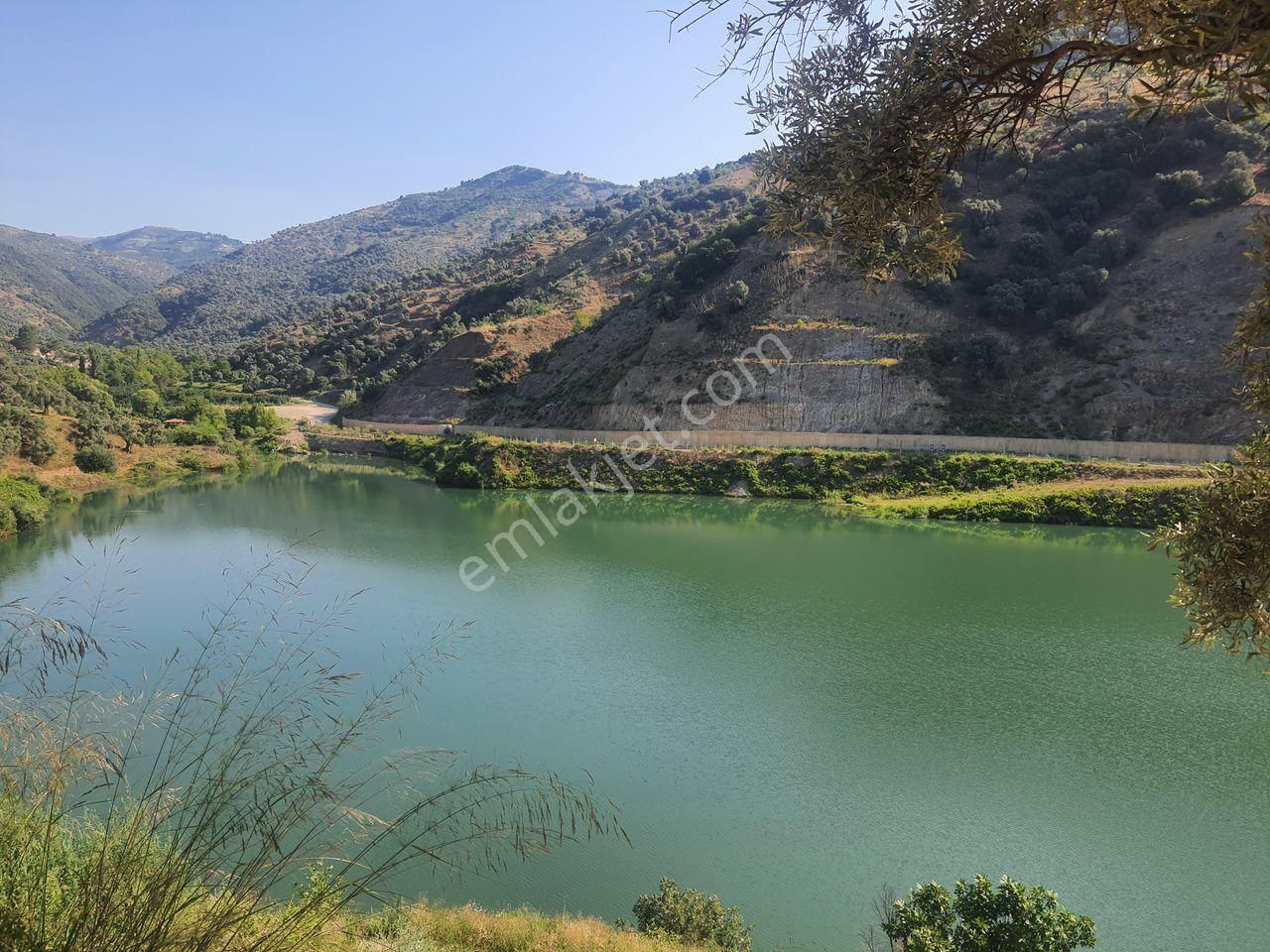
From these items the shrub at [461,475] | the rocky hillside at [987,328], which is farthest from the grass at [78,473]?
the shrub at [461,475]

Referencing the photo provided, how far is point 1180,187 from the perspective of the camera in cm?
3909

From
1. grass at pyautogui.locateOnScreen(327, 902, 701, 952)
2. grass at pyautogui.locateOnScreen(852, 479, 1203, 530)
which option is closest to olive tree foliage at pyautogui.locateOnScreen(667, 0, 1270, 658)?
grass at pyautogui.locateOnScreen(327, 902, 701, 952)

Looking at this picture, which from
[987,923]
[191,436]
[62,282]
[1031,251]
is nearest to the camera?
[987,923]

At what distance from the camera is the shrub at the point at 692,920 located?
7.03 meters

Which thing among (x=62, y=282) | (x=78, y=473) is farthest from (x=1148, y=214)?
(x=62, y=282)

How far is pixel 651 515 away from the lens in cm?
3092

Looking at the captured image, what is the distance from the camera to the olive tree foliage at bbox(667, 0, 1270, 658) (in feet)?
10.3

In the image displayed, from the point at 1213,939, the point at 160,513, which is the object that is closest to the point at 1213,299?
the point at 1213,939

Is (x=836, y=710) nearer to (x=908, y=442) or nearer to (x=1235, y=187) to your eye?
(x=908, y=442)

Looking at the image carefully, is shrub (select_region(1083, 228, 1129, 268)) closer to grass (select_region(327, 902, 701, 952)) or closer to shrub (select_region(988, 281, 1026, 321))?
shrub (select_region(988, 281, 1026, 321))

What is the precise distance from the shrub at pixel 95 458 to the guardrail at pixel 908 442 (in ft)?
66.5

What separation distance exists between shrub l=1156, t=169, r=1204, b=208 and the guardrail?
17.1m

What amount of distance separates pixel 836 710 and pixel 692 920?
6.64m

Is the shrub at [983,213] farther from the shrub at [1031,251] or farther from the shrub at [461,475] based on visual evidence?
the shrub at [461,475]
